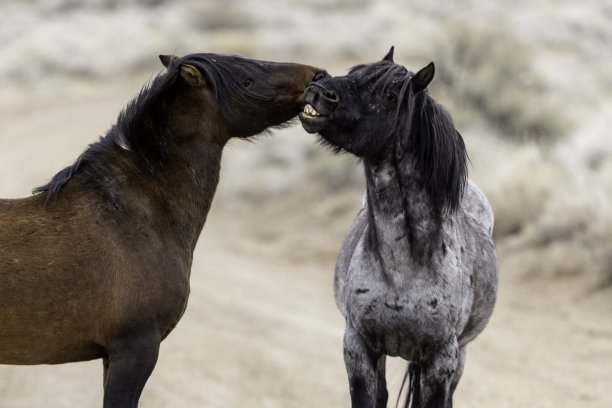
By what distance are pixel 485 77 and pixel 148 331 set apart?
13.4 meters

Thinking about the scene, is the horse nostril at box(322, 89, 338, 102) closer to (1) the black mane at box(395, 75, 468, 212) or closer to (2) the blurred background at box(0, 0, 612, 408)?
(1) the black mane at box(395, 75, 468, 212)

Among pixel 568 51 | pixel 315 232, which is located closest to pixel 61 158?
pixel 315 232

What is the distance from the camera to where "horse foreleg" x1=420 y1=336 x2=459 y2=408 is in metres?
4.37

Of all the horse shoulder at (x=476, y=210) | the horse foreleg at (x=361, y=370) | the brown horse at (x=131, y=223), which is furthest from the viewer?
the horse shoulder at (x=476, y=210)

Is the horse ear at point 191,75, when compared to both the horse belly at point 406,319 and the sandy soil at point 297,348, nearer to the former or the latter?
the sandy soil at point 297,348

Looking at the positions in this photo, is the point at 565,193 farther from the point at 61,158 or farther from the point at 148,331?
the point at 61,158

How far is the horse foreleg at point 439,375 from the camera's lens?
437 cm

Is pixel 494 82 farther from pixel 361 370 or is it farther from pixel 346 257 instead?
pixel 361 370

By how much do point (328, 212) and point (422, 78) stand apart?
922cm

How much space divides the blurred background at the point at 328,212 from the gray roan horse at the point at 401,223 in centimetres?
261

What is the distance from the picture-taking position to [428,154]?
4383mm

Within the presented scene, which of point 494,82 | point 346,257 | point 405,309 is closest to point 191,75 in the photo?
point 346,257

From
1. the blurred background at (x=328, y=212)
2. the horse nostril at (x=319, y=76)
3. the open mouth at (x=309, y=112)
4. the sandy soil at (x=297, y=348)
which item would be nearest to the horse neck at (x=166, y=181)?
the open mouth at (x=309, y=112)

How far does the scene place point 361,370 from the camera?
4.42 meters
